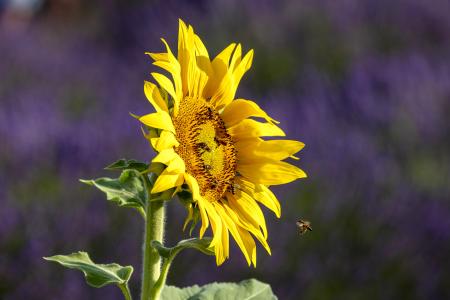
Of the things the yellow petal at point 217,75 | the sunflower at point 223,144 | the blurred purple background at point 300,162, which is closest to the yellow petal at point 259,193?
the sunflower at point 223,144

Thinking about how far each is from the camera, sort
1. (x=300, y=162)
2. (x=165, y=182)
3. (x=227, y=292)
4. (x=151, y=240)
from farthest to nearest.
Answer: (x=300, y=162) < (x=227, y=292) < (x=151, y=240) < (x=165, y=182)

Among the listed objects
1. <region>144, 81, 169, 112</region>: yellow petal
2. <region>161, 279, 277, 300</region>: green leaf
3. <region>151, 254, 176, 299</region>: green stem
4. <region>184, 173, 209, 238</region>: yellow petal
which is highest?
<region>144, 81, 169, 112</region>: yellow petal

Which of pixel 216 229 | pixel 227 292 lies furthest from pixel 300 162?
pixel 216 229

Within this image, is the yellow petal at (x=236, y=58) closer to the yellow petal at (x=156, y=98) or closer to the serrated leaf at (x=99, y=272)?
the yellow petal at (x=156, y=98)

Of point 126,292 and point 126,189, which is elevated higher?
point 126,189

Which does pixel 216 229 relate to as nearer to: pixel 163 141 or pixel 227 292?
pixel 163 141

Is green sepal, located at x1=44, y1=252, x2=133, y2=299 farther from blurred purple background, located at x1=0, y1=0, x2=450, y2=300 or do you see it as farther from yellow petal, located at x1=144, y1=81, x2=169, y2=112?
blurred purple background, located at x1=0, y1=0, x2=450, y2=300

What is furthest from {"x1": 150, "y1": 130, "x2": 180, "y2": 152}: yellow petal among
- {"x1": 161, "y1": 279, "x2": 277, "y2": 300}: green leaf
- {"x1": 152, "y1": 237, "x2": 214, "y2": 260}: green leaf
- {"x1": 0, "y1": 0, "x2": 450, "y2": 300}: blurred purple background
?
{"x1": 0, "y1": 0, "x2": 450, "y2": 300}: blurred purple background
